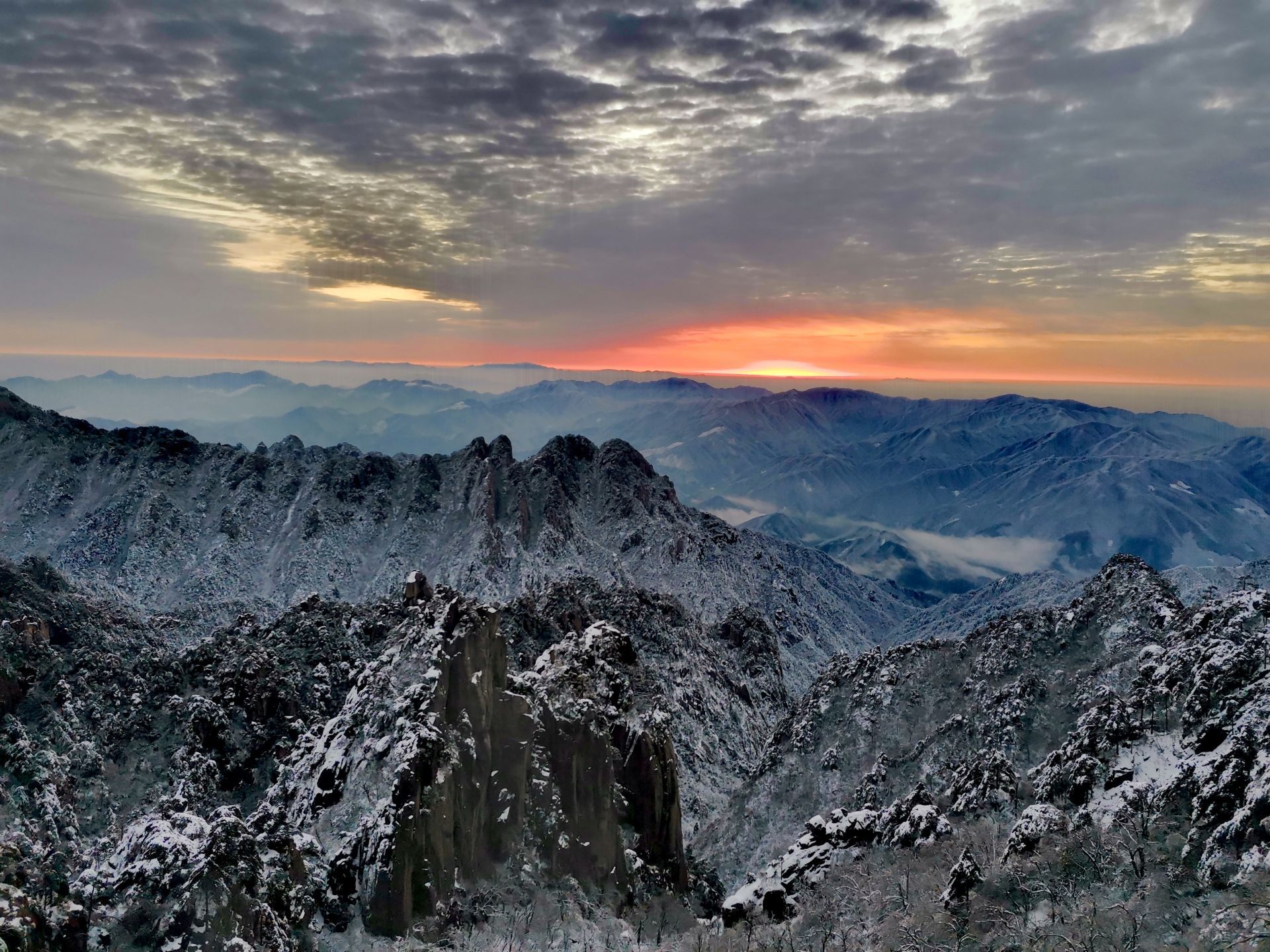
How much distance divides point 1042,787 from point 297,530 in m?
177

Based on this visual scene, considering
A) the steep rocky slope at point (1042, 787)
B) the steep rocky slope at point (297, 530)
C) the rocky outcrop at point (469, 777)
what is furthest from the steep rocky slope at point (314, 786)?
the steep rocky slope at point (297, 530)

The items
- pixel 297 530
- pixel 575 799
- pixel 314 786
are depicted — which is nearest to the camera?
pixel 314 786

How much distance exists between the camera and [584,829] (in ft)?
168

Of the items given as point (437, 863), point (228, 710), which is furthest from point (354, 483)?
point (437, 863)

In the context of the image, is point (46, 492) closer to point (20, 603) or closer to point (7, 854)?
point (20, 603)

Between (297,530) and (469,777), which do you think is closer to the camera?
(469,777)

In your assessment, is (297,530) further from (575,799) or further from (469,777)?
(469,777)

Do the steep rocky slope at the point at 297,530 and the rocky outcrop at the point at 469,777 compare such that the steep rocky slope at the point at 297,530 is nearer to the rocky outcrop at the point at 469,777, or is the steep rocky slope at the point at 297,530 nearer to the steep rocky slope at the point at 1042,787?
the steep rocky slope at the point at 1042,787

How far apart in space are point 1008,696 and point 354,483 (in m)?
172

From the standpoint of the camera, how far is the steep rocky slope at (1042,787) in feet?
111

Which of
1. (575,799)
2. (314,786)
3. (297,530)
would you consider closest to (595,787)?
(575,799)

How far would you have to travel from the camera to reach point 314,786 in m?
47.7

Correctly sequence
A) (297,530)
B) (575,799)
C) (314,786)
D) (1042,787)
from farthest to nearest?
(297,530)
(575,799)
(1042,787)
(314,786)

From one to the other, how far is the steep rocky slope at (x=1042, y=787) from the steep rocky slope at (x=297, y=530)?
79.7 meters
